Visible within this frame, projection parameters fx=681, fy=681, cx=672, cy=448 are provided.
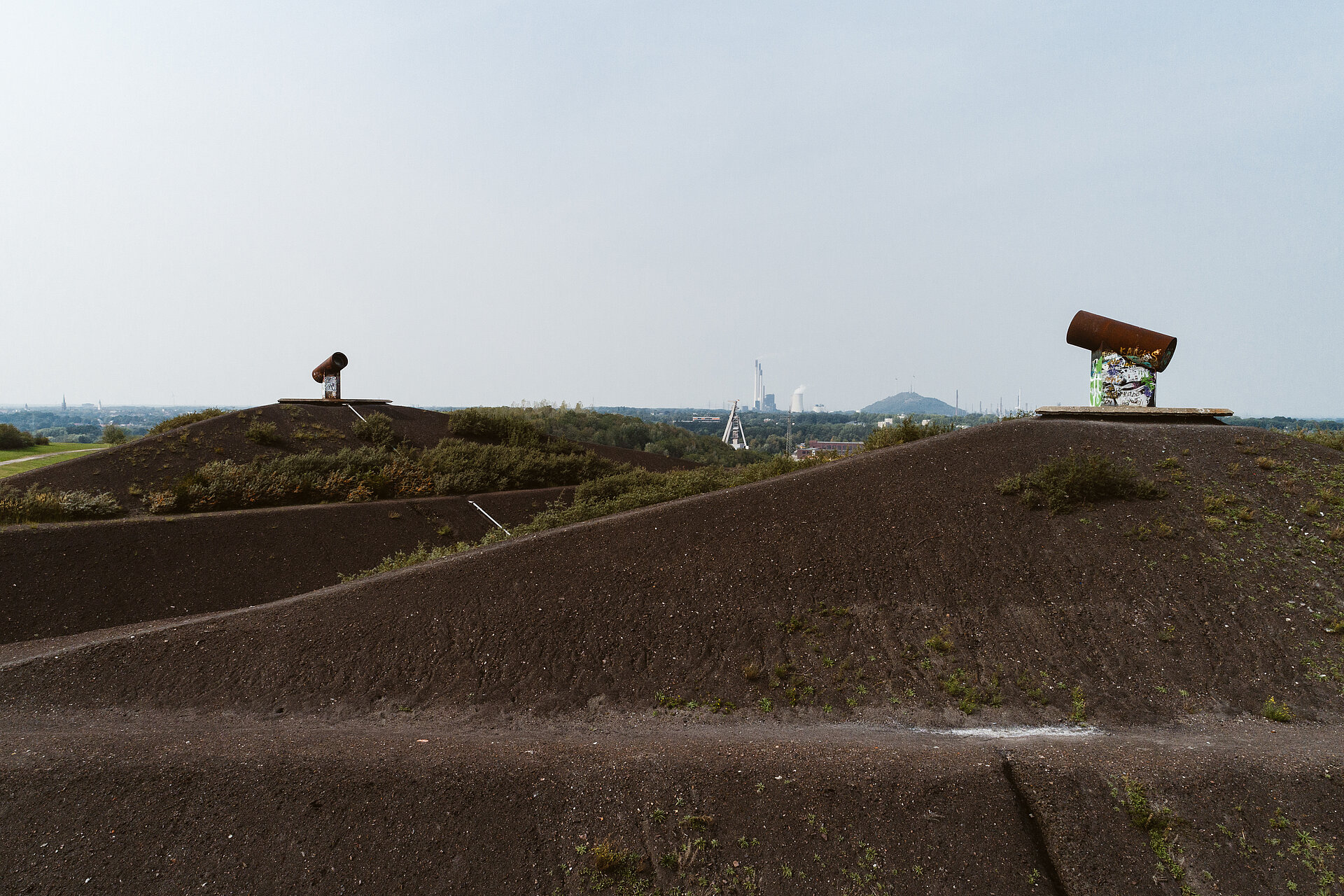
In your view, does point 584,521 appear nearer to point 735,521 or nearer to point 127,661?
point 735,521

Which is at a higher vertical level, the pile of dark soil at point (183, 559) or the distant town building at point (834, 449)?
the distant town building at point (834, 449)

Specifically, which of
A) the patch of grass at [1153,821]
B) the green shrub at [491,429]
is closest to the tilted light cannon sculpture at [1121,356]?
the patch of grass at [1153,821]

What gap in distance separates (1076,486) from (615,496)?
29.7 ft

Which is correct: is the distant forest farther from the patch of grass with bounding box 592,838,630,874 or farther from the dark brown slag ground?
the patch of grass with bounding box 592,838,630,874

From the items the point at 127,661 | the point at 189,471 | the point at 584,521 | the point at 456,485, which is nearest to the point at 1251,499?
the point at 584,521

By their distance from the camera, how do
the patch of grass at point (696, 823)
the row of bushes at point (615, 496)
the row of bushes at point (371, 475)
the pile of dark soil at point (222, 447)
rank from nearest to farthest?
the patch of grass at point (696, 823)
the row of bushes at point (615, 496)
the row of bushes at point (371, 475)
the pile of dark soil at point (222, 447)

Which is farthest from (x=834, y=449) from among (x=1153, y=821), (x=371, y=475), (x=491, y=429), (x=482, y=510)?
(x=1153, y=821)

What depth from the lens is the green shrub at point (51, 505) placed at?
1385cm

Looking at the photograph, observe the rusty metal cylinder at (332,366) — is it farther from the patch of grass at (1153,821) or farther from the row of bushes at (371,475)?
the patch of grass at (1153,821)

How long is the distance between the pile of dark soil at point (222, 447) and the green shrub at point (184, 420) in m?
0.76

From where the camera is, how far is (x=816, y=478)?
38.4 ft

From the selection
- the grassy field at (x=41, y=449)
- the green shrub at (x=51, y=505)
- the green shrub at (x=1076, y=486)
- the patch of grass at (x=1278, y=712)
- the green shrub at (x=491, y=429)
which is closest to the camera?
the patch of grass at (x=1278, y=712)

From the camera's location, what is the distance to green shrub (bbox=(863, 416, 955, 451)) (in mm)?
13938

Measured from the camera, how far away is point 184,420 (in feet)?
75.8
